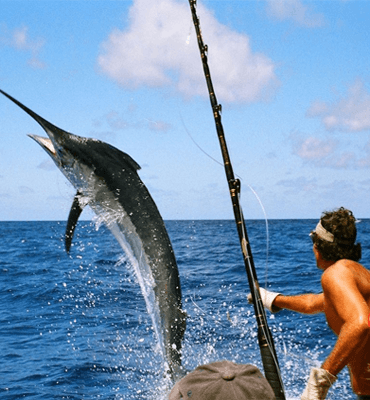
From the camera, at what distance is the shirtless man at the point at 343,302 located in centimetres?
305

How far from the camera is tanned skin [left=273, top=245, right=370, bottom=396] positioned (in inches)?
119

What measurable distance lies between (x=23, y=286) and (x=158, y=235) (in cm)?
1186

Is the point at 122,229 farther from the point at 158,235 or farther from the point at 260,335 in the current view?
the point at 260,335

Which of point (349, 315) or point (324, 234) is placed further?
point (324, 234)

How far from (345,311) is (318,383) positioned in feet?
1.86

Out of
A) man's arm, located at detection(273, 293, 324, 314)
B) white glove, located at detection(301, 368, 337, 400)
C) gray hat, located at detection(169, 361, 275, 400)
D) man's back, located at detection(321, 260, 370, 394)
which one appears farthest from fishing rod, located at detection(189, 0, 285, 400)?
gray hat, located at detection(169, 361, 275, 400)

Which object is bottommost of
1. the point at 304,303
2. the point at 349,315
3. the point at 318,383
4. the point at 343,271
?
the point at 318,383

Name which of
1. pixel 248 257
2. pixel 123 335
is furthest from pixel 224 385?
pixel 123 335

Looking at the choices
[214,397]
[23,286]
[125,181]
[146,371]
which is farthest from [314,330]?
[23,286]

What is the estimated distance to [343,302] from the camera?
315 centimetres

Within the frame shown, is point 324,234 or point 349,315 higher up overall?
point 324,234

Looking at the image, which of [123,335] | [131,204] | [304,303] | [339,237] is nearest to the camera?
[339,237]

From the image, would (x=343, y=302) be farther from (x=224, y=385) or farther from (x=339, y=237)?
(x=224, y=385)

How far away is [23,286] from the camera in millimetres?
15164
